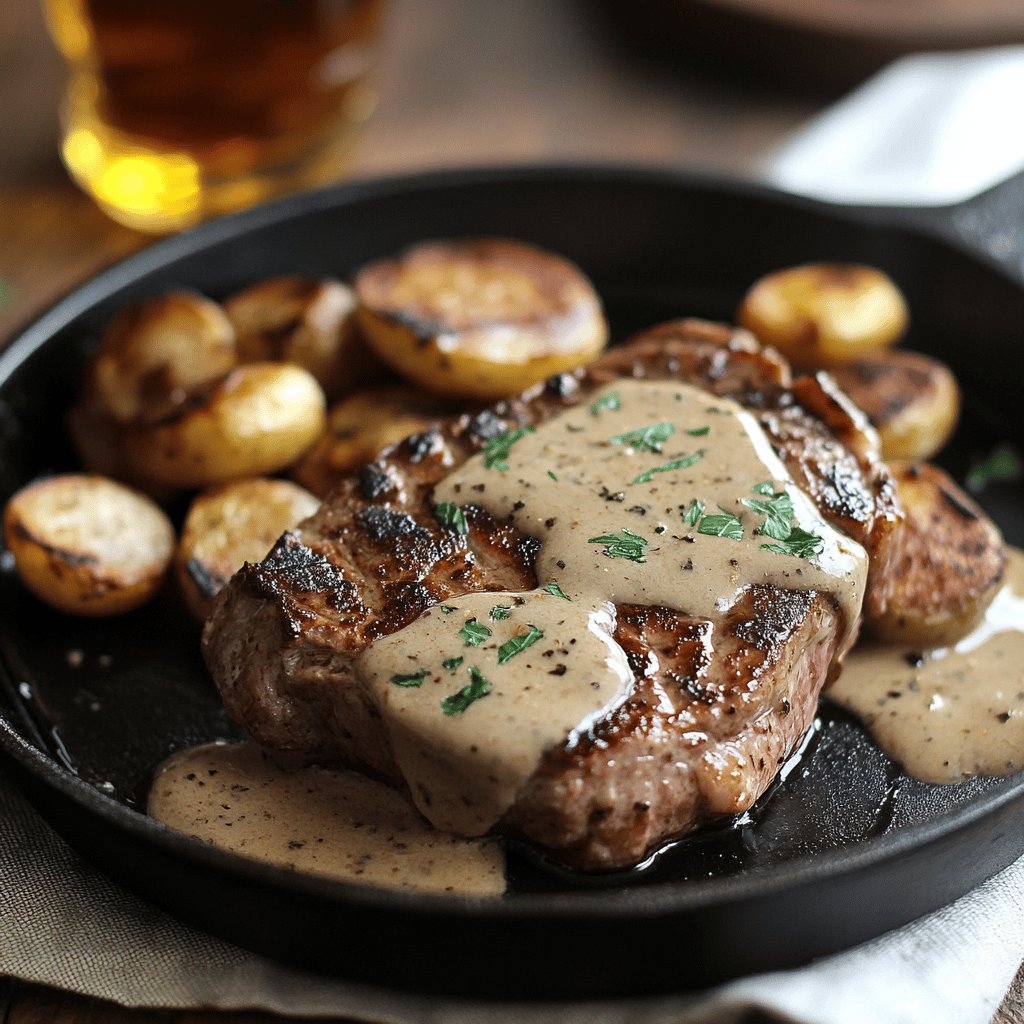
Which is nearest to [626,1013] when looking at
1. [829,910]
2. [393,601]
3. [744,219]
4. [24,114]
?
[829,910]

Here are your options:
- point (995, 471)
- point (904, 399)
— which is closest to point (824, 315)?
point (904, 399)

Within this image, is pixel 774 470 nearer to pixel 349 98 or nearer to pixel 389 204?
pixel 389 204

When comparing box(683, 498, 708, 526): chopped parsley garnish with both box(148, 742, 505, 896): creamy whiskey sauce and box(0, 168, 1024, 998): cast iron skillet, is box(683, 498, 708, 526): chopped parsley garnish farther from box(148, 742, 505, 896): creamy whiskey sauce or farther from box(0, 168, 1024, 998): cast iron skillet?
box(148, 742, 505, 896): creamy whiskey sauce

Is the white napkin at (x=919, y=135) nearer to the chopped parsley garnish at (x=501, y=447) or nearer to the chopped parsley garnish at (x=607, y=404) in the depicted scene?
the chopped parsley garnish at (x=607, y=404)

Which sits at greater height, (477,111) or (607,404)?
(607,404)

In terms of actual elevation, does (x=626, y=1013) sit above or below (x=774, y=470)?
below

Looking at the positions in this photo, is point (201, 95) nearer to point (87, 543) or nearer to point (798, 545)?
point (87, 543)

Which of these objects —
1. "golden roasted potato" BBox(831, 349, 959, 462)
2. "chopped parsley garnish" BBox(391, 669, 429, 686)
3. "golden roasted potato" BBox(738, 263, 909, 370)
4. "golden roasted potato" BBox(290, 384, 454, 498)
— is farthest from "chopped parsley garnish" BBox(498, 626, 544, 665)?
"golden roasted potato" BBox(738, 263, 909, 370)
